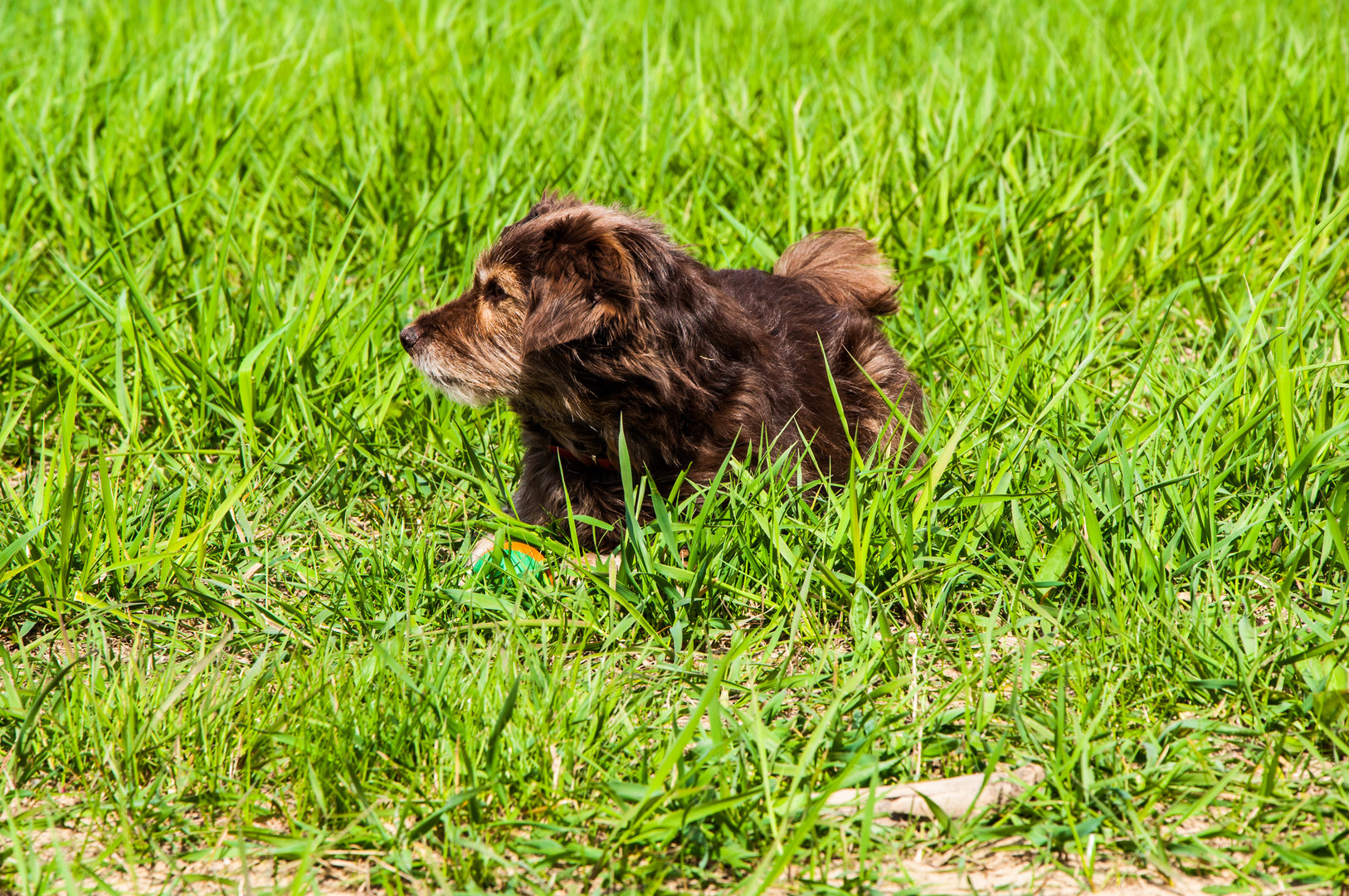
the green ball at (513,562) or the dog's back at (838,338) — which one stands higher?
the dog's back at (838,338)

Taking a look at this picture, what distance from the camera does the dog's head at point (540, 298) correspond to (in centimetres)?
258

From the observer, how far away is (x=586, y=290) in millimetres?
2600

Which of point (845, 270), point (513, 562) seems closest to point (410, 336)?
point (513, 562)

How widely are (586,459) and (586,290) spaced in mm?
483

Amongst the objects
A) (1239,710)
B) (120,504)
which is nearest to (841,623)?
(1239,710)

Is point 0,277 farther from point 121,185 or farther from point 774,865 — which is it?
point 774,865

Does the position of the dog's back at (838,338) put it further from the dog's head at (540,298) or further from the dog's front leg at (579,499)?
the dog's front leg at (579,499)

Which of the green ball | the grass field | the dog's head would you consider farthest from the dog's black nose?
the green ball

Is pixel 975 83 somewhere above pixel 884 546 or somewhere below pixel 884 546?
above

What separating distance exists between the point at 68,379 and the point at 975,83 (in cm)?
381

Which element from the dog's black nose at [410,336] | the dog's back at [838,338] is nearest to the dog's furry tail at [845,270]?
the dog's back at [838,338]

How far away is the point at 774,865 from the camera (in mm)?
1737

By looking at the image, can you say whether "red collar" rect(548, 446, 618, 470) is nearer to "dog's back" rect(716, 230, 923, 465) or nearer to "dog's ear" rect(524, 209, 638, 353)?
"dog's ear" rect(524, 209, 638, 353)

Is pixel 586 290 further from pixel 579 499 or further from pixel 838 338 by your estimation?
pixel 838 338
